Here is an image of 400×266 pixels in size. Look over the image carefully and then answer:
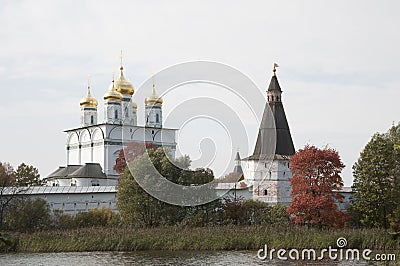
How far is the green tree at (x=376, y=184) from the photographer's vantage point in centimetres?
2644

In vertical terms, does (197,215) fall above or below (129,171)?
below

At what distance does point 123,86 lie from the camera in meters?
53.6

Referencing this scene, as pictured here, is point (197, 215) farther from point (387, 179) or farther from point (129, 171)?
point (387, 179)

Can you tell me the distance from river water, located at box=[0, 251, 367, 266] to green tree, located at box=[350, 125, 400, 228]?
8.89 meters

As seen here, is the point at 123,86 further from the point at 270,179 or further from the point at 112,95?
the point at 270,179

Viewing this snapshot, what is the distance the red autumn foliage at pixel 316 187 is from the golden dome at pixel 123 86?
2887 centimetres

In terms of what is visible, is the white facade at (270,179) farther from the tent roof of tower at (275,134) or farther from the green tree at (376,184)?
the green tree at (376,184)

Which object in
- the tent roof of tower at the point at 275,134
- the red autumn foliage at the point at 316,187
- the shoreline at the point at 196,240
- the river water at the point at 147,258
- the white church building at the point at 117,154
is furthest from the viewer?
the tent roof of tower at the point at 275,134

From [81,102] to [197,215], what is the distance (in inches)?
1235

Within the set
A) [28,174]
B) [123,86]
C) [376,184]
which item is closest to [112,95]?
[123,86]

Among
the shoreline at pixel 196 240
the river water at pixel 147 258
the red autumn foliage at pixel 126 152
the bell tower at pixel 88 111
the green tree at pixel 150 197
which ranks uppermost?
the bell tower at pixel 88 111

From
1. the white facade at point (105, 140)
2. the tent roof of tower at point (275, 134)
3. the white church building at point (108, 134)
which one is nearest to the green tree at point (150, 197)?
the tent roof of tower at point (275, 134)

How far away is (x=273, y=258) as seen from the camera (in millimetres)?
17891

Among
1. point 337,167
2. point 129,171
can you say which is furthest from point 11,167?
point 337,167
